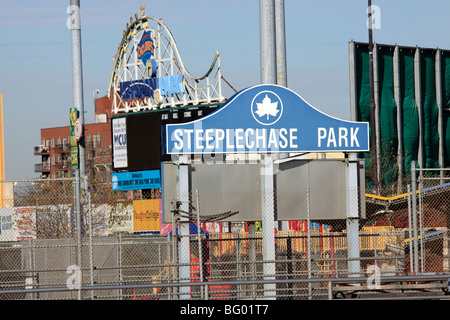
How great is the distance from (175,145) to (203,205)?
5.06 feet

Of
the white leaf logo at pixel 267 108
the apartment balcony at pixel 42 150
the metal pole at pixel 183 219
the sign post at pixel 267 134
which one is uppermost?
the apartment balcony at pixel 42 150

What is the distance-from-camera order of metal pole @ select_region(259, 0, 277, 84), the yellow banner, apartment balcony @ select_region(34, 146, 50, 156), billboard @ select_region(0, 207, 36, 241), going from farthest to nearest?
apartment balcony @ select_region(34, 146, 50, 156) < the yellow banner < billboard @ select_region(0, 207, 36, 241) < metal pole @ select_region(259, 0, 277, 84)

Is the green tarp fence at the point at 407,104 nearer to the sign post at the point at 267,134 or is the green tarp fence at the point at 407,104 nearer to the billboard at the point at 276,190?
the billboard at the point at 276,190

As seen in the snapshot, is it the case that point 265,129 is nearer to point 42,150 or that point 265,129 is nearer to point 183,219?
point 183,219

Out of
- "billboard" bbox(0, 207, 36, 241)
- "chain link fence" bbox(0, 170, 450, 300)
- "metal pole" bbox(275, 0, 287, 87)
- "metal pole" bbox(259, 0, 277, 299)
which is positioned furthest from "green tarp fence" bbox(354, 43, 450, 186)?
"metal pole" bbox(259, 0, 277, 299)

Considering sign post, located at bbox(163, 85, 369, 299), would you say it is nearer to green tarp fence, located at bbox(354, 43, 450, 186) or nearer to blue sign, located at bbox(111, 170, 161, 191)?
green tarp fence, located at bbox(354, 43, 450, 186)

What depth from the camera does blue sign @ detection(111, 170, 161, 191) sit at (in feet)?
179

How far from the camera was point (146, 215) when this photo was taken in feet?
169

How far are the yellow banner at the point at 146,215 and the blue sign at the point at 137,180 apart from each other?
8.84ft

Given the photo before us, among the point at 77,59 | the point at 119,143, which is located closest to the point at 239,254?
the point at 77,59

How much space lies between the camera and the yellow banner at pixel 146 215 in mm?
50906

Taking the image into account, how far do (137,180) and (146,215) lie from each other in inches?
188

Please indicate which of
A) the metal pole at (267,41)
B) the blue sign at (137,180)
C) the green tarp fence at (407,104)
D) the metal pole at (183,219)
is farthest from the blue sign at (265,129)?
the blue sign at (137,180)
